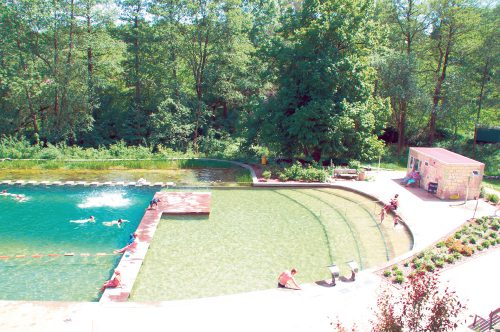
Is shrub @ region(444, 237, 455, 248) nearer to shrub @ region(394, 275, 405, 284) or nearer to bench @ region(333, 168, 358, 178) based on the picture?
shrub @ region(394, 275, 405, 284)

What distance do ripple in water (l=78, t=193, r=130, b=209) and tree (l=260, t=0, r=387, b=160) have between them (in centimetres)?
1040

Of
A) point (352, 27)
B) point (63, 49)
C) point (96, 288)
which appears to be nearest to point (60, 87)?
point (63, 49)

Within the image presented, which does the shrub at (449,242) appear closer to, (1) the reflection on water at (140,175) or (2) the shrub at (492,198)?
(2) the shrub at (492,198)

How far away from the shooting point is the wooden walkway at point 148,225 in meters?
11.3

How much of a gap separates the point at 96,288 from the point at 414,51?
3222 centimetres

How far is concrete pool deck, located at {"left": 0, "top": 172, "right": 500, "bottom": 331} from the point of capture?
9.52 m

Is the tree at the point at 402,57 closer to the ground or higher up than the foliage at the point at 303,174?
higher up

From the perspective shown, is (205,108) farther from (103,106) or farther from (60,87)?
(60,87)

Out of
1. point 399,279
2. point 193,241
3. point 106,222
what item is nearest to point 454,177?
point 399,279

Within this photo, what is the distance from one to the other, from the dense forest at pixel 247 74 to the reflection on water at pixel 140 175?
12.9ft

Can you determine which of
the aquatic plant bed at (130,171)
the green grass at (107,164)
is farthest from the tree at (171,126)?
the aquatic plant bed at (130,171)

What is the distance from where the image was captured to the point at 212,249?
1480cm

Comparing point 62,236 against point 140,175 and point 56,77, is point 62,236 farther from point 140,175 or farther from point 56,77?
point 56,77

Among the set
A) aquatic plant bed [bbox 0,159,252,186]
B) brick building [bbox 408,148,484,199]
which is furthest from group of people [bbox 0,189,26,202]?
brick building [bbox 408,148,484,199]
